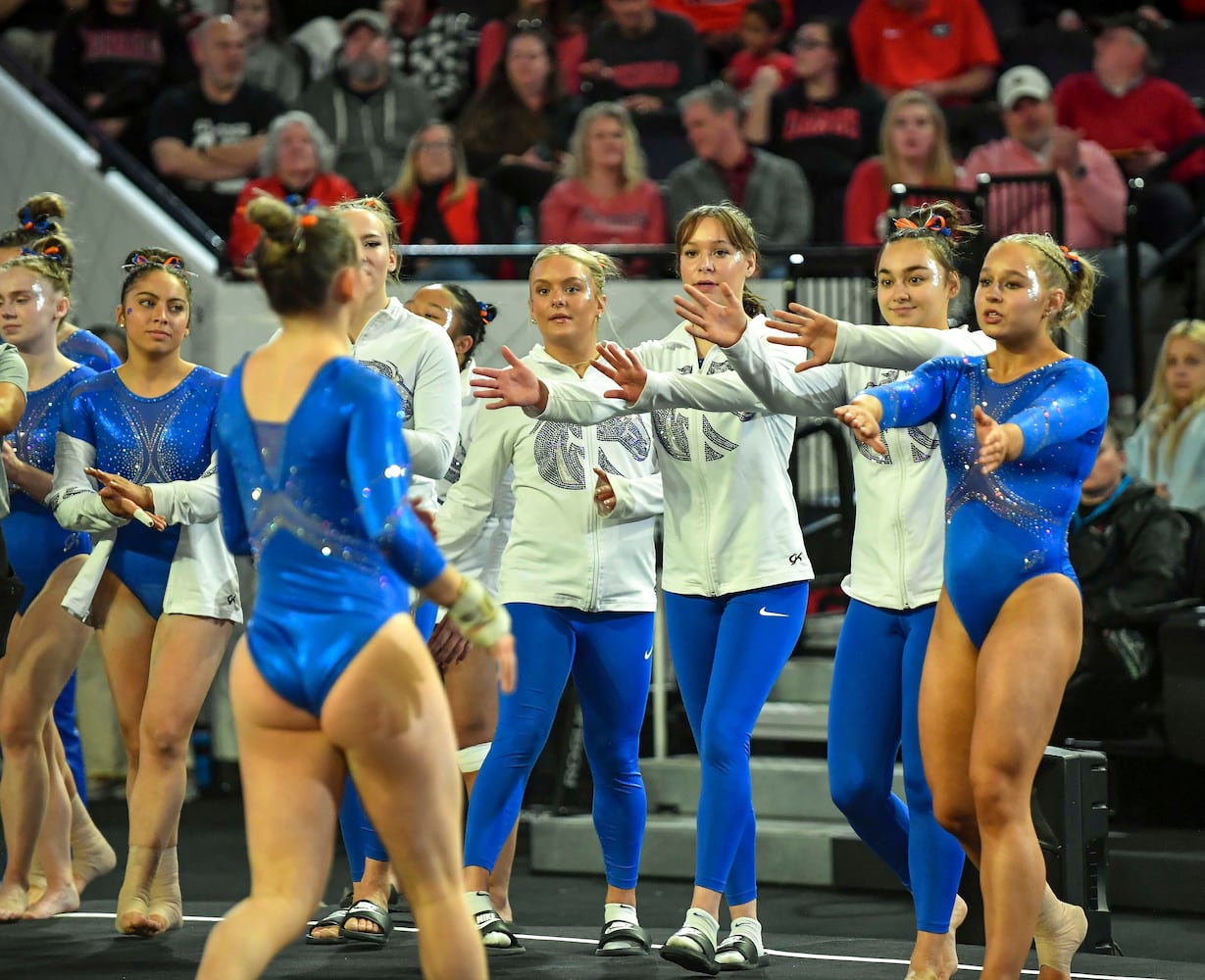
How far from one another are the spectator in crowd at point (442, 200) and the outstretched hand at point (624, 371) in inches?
178

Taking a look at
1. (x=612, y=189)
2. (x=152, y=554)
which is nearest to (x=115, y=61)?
(x=612, y=189)

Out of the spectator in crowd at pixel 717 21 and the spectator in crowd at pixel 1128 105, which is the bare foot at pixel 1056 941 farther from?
the spectator in crowd at pixel 717 21

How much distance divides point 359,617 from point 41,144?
704 cm

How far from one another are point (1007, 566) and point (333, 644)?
1.48 m

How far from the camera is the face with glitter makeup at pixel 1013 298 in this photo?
380 cm

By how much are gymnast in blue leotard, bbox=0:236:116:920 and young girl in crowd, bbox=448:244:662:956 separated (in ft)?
4.25

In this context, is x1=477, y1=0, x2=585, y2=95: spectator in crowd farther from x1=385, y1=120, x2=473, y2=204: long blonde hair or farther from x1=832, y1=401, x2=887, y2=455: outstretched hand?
x1=832, y1=401, x2=887, y2=455: outstretched hand

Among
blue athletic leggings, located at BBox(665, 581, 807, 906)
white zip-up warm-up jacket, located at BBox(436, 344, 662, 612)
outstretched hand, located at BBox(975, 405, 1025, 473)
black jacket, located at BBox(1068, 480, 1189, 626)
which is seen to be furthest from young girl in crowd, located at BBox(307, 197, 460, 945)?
black jacket, located at BBox(1068, 480, 1189, 626)

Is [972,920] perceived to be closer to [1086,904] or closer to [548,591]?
[1086,904]

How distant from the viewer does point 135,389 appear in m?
4.82

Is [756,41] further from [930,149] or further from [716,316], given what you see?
[716,316]

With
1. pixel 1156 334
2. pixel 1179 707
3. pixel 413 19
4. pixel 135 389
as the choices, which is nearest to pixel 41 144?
pixel 413 19

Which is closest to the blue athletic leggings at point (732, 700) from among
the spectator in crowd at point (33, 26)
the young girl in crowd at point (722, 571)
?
the young girl in crowd at point (722, 571)

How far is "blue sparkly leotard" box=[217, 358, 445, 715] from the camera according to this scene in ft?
9.79
